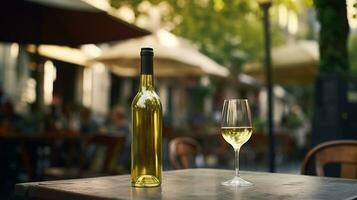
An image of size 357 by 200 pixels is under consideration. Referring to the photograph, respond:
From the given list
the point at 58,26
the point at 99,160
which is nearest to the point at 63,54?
the point at 58,26

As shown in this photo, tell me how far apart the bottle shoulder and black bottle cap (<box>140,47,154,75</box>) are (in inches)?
3.3

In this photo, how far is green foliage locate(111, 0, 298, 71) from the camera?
10.1 meters

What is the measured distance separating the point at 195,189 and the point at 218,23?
13.2m

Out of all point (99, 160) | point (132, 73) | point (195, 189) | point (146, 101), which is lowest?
point (99, 160)

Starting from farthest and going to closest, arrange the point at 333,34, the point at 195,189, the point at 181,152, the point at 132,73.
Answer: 1. the point at 132,73
2. the point at 333,34
3. the point at 181,152
4. the point at 195,189

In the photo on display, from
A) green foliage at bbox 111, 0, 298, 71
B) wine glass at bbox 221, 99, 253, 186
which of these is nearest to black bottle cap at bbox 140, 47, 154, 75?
wine glass at bbox 221, 99, 253, 186

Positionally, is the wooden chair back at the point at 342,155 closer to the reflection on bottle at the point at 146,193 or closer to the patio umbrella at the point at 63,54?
the reflection on bottle at the point at 146,193

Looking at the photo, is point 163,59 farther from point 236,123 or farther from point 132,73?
point 236,123

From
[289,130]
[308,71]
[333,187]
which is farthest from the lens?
[289,130]

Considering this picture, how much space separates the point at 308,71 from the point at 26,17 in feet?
24.8

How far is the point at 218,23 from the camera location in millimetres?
14945

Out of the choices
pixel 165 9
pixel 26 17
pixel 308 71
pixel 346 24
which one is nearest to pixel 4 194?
pixel 26 17

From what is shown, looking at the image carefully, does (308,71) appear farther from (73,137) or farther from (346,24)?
(73,137)

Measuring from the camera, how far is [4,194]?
22.4ft
